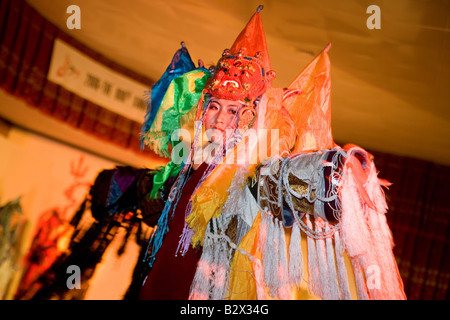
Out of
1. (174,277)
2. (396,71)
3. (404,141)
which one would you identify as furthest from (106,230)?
(404,141)

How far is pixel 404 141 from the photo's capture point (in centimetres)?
416

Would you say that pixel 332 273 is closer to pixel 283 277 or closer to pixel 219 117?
pixel 283 277

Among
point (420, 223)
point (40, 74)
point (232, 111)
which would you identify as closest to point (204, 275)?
point (232, 111)

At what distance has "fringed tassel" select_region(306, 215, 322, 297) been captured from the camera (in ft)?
3.82

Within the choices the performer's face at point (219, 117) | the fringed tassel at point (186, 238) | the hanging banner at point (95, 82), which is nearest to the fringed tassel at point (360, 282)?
the fringed tassel at point (186, 238)

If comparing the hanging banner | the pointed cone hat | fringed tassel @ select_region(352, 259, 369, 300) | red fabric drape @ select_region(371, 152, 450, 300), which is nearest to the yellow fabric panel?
fringed tassel @ select_region(352, 259, 369, 300)

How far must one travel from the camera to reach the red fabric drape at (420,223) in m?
4.33

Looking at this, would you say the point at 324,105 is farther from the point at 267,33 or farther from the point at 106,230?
the point at 267,33

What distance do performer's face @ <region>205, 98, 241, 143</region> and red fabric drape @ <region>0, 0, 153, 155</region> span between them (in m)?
2.07

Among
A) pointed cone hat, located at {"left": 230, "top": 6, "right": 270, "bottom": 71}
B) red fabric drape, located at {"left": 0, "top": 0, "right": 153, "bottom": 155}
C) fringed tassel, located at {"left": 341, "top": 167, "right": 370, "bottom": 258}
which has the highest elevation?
red fabric drape, located at {"left": 0, "top": 0, "right": 153, "bottom": 155}

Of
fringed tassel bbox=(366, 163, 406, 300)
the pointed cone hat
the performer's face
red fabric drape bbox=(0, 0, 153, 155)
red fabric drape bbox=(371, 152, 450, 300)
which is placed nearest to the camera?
fringed tassel bbox=(366, 163, 406, 300)

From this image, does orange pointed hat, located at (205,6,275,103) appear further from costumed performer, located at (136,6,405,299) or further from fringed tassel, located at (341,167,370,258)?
fringed tassel, located at (341,167,370,258)

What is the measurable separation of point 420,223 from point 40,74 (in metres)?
3.82

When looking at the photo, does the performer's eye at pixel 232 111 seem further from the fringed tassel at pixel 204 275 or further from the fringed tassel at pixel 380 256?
the fringed tassel at pixel 380 256
